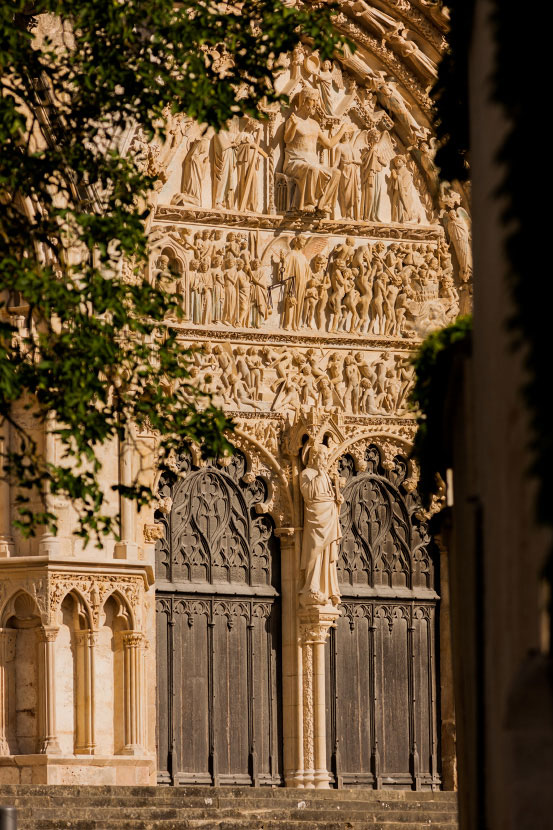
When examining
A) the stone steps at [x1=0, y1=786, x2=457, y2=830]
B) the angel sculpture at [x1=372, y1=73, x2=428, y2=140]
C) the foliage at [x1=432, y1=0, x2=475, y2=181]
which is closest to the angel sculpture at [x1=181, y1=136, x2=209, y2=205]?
the angel sculpture at [x1=372, y1=73, x2=428, y2=140]

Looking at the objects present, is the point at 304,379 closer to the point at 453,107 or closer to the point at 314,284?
the point at 314,284

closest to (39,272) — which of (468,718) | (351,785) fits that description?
(468,718)

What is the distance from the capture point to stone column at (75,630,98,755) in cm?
1900

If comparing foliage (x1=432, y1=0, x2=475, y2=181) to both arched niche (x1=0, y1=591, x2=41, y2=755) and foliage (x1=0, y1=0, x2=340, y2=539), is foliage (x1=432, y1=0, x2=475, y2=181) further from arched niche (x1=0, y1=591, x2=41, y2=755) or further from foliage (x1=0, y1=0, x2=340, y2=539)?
arched niche (x1=0, y1=591, x2=41, y2=755)

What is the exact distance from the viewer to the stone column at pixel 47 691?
18797 millimetres

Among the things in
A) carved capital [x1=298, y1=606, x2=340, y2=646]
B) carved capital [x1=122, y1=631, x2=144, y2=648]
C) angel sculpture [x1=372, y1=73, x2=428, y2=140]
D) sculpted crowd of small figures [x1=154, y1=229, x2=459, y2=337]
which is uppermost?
angel sculpture [x1=372, y1=73, x2=428, y2=140]

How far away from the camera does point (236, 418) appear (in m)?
21.4

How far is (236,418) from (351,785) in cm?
447

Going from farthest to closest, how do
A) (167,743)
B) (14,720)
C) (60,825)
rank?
(167,743), (14,720), (60,825)

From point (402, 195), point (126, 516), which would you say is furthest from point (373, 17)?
point (126, 516)

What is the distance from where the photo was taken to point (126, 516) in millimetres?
19859

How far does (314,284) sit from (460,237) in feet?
6.65

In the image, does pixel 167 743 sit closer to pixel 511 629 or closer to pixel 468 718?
pixel 468 718

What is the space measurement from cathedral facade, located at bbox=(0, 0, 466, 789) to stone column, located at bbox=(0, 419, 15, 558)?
1.09m
